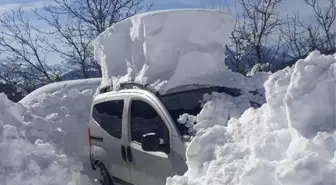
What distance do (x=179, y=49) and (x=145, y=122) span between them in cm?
127

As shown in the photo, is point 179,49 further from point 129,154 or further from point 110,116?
point 129,154

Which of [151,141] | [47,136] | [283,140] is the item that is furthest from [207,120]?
[47,136]

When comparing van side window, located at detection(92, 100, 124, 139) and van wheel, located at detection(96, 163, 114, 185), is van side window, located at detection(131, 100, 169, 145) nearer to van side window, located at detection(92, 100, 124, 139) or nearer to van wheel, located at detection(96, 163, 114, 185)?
van side window, located at detection(92, 100, 124, 139)

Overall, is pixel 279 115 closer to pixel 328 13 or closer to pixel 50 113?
pixel 50 113

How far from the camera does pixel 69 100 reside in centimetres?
1143

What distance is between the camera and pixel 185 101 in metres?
6.58

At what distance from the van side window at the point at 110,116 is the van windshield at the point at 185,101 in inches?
39.2

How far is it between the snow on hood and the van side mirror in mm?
987

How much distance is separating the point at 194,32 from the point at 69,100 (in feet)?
14.8

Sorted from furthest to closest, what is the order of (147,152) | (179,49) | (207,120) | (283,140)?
(179,49) < (147,152) < (207,120) < (283,140)

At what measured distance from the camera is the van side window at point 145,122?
6.30 meters

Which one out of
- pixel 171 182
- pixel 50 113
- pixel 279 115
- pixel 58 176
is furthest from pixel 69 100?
pixel 279 115

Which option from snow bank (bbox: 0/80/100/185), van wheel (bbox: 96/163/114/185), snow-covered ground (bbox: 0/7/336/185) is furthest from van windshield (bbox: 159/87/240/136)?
snow bank (bbox: 0/80/100/185)

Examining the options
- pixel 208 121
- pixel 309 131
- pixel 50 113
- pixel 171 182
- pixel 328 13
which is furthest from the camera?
pixel 328 13
